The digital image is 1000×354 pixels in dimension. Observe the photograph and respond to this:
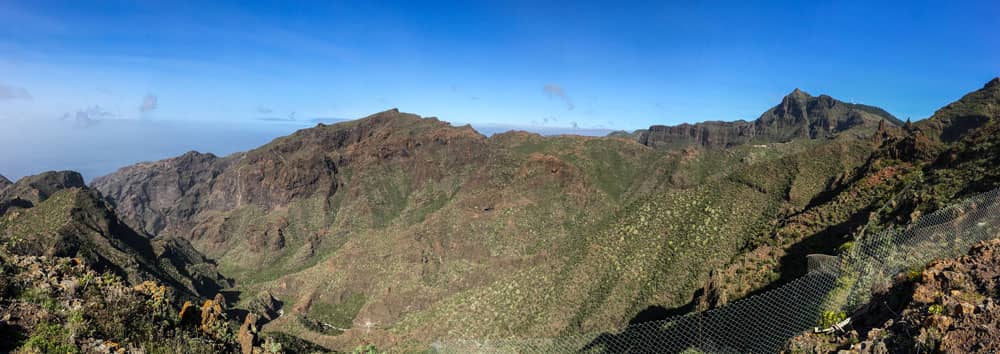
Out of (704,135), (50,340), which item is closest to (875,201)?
(50,340)

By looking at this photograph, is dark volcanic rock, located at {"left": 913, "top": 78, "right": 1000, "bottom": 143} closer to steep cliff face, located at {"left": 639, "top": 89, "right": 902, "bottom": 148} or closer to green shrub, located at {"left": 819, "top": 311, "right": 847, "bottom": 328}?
green shrub, located at {"left": 819, "top": 311, "right": 847, "bottom": 328}

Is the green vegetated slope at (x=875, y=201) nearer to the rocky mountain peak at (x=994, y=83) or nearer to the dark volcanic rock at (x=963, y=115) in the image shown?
the dark volcanic rock at (x=963, y=115)

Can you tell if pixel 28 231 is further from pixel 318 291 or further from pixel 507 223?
pixel 507 223

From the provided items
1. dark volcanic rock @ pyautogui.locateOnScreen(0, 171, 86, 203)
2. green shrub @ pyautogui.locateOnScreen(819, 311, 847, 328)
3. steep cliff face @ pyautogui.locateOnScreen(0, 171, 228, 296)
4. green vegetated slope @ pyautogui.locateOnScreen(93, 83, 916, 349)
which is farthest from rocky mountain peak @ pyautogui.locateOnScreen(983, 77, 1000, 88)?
dark volcanic rock @ pyautogui.locateOnScreen(0, 171, 86, 203)

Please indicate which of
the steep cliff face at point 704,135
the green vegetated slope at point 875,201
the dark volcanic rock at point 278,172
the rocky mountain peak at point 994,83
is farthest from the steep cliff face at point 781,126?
the green vegetated slope at point 875,201

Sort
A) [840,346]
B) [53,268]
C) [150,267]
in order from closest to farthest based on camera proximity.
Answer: [840,346], [53,268], [150,267]

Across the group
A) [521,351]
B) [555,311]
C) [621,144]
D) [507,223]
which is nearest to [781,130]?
[621,144]
